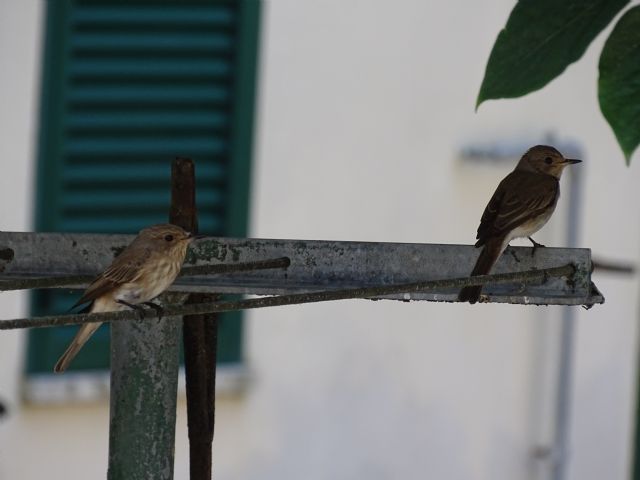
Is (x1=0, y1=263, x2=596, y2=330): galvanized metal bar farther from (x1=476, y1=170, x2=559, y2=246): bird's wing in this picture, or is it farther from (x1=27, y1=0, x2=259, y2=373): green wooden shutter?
(x1=27, y1=0, x2=259, y2=373): green wooden shutter

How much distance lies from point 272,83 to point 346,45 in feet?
1.24

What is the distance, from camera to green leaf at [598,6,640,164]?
244 centimetres

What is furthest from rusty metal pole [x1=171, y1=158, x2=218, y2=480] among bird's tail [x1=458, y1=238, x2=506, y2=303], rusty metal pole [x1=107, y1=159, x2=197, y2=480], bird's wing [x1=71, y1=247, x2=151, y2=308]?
bird's tail [x1=458, y1=238, x2=506, y2=303]

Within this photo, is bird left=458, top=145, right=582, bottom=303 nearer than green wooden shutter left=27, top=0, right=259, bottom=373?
Yes

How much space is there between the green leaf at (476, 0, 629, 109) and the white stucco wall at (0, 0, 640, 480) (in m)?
3.78

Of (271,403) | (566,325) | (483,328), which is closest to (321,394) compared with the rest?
(271,403)

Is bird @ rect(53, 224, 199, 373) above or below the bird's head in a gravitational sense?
below

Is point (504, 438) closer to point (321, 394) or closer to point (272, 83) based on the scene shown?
point (321, 394)

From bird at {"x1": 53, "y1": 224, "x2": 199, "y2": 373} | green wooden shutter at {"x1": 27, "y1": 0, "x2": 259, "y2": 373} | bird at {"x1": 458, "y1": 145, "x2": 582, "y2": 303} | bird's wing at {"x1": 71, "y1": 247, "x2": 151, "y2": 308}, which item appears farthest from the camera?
green wooden shutter at {"x1": 27, "y1": 0, "x2": 259, "y2": 373}

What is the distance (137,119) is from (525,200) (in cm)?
221

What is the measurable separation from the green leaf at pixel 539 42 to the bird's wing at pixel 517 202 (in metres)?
1.68

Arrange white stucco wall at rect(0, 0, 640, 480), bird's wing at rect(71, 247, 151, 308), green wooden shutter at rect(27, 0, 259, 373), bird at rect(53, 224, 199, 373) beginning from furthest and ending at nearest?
white stucco wall at rect(0, 0, 640, 480), green wooden shutter at rect(27, 0, 259, 373), bird's wing at rect(71, 247, 151, 308), bird at rect(53, 224, 199, 373)

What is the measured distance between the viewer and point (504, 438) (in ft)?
24.9

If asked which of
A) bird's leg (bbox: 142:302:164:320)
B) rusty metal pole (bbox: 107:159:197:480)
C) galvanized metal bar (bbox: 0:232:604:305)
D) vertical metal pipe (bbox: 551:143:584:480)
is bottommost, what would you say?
vertical metal pipe (bbox: 551:143:584:480)
